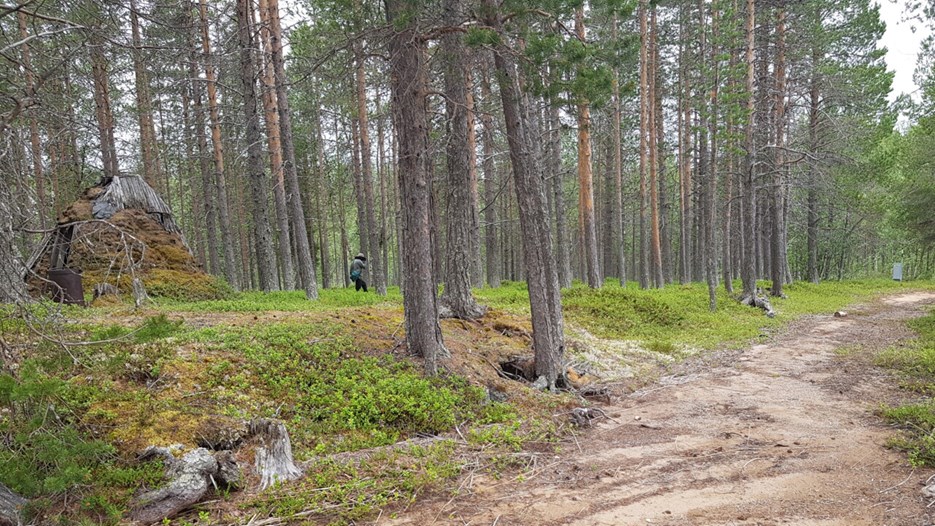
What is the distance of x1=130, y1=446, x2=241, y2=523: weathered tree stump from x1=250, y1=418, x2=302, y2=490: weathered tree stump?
0.68 feet

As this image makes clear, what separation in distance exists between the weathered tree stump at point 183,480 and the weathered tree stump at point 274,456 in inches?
8.2

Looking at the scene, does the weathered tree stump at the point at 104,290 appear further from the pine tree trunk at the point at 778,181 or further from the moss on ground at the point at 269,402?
the pine tree trunk at the point at 778,181

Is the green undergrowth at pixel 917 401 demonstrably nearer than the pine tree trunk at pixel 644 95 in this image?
Yes

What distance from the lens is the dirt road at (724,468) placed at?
3.72 m

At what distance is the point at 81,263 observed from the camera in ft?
34.8

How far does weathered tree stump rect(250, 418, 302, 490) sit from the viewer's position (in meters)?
4.09

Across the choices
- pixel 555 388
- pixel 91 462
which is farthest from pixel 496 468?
pixel 91 462

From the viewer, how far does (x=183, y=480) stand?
12.2 feet

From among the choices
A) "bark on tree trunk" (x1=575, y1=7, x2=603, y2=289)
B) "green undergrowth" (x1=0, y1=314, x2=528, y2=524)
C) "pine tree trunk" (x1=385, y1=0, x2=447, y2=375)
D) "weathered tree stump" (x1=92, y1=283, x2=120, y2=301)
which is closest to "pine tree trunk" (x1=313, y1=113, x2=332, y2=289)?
"bark on tree trunk" (x1=575, y1=7, x2=603, y2=289)

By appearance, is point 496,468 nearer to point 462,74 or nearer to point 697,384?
point 697,384

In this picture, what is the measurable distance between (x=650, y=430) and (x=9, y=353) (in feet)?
19.6

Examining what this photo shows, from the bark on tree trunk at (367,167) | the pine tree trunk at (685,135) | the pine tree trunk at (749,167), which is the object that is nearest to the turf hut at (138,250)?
the bark on tree trunk at (367,167)

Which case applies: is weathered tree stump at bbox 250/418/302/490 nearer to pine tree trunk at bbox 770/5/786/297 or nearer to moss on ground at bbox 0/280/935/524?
moss on ground at bbox 0/280/935/524

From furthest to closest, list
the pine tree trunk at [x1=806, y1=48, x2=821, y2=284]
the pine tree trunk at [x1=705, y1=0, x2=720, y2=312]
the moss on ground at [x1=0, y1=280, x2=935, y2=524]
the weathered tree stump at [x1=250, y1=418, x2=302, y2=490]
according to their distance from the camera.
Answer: the pine tree trunk at [x1=806, y1=48, x2=821, y2=284] → the pine tree trunk at [x1=705, y1=0, x2=720, y2=312] → the weathered tree stump at [x1=250, y1=418, x2=302, y2=490] → the moss on ground at [x1=0, y1=280, x2=935, y2=524]
